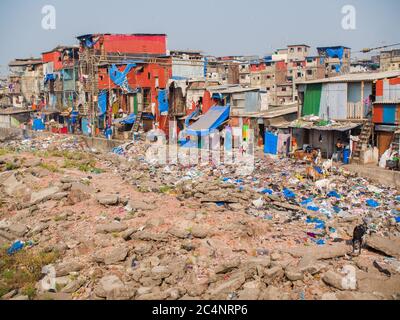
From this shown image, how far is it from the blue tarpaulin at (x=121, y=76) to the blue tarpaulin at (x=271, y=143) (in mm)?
13960

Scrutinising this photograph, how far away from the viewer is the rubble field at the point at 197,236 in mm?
9969

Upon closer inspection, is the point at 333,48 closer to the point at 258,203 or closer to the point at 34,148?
the point at 34,148

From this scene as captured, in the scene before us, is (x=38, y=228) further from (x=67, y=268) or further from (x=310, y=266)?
(x=310, y=266)

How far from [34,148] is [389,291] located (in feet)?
95.2

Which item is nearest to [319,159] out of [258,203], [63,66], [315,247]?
[258,203]

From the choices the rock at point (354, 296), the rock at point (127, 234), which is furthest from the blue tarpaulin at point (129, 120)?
the rock at point (354, 296)

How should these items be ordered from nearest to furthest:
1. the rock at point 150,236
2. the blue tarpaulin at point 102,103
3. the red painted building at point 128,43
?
1. the rock at point 150,236
2. the blue tarpaulin at point 102,103
3. the red painted building at point 128,43

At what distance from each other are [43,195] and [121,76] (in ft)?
65.2

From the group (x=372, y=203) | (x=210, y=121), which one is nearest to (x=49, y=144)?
(x=210, y=121)

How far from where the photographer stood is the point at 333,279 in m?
9.75

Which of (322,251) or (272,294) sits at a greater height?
(322,251)

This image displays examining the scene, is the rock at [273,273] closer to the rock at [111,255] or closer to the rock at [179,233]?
the rock at [179,233]

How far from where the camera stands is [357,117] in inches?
861

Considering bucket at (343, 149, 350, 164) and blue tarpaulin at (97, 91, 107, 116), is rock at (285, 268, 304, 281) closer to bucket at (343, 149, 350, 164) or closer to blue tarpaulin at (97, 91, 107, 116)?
bucket at (343, 149, 350, 164)
